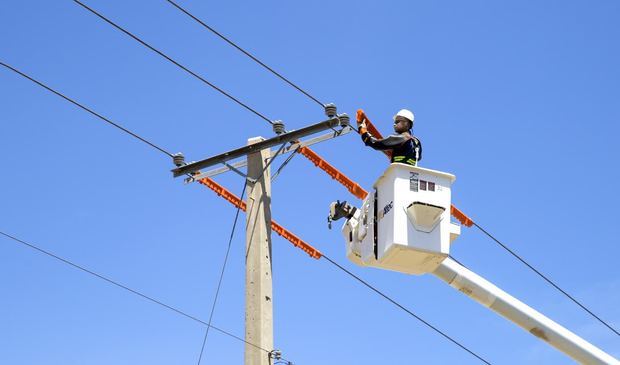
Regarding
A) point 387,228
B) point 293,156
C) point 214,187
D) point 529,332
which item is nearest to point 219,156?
point 293,156

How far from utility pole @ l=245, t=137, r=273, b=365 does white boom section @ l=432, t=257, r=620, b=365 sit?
62.8 inches

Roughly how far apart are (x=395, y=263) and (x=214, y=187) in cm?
327

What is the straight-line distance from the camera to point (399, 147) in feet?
27.2

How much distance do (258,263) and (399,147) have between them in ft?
5.61

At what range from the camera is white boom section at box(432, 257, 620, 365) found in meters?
9.48

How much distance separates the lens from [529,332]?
33.3 ft

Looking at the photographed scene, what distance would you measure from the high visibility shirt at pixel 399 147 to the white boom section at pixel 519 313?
1.36 m

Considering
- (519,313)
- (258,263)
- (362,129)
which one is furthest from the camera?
(519,313)

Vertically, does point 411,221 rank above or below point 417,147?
below

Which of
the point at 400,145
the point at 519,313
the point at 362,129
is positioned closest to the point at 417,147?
the point at 400,145

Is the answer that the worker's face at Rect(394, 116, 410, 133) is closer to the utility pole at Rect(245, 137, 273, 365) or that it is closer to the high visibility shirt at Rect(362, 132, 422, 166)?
Result: the high visibility shirt at Rect(362, 132, 422, 166)

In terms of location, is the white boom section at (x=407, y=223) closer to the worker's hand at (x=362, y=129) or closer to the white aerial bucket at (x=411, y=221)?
the white aerial bucket at (x=411, y=221)

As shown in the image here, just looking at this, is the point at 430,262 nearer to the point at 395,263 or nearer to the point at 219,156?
the point at 395,263

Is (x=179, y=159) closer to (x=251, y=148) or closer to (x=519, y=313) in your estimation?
(x=251, y=148)
